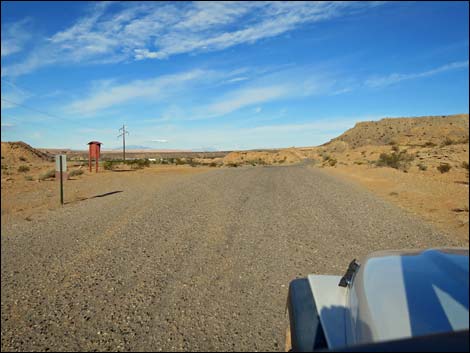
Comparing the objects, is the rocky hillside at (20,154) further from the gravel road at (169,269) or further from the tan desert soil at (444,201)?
the tan desert soil at (444,201)

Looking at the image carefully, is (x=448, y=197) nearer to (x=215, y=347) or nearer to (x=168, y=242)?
(x=215, y=347)

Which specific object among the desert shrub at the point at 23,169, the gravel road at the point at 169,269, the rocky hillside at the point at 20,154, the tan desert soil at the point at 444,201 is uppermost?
the rocky hillside at the point at 20,154

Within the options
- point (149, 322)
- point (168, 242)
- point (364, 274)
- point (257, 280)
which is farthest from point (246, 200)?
point (364, 274)

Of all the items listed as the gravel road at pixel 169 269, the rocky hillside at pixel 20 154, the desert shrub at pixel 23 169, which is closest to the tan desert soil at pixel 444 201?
the gravel road at pixel 169 269

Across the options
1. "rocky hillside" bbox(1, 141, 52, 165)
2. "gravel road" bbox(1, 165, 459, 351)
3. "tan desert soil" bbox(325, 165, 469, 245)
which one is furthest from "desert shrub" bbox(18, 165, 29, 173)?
"tan desert soil" bbox(325, 165, 469, 245)

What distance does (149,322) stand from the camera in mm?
3148

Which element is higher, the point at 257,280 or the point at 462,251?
the point at 462,251

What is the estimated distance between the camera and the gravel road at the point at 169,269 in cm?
287

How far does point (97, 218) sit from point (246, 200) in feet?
16.0

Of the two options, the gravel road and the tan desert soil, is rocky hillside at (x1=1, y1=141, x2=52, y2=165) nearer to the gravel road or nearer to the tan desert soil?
the gravel road

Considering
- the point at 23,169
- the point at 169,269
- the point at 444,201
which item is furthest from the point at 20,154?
the point at 444,201

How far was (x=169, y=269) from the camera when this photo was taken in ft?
15.0

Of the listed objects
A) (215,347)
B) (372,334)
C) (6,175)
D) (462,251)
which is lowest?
(215,347)

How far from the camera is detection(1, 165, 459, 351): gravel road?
9.42 feet
